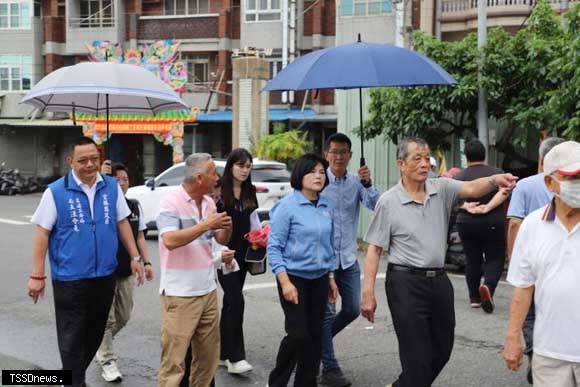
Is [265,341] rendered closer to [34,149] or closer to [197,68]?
[197,68]

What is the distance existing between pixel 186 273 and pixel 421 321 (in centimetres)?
149

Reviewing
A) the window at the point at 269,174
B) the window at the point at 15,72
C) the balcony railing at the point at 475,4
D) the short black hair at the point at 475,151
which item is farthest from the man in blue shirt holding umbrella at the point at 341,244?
the window at the point at 15,72

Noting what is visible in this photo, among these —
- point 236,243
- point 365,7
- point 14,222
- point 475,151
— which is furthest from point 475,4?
point 236,243

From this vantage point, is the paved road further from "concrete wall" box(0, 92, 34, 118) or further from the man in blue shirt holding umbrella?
"concrete wall" box(0, 92, 34, 118)

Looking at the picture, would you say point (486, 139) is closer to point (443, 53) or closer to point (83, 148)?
point (443, 53)

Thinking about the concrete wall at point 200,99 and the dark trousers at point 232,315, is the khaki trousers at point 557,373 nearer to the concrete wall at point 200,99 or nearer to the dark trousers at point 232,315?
the dark trousers at point 232,315

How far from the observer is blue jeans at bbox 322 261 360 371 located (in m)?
5.77

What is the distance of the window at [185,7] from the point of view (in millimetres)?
32344

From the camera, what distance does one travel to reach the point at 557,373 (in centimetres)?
356

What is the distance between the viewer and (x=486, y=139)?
1306 centimetres

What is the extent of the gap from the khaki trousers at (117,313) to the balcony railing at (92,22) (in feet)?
95.1

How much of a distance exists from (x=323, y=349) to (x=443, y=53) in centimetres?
828

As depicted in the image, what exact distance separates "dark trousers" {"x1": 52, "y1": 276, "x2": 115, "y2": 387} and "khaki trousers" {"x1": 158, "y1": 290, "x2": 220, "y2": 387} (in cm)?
52

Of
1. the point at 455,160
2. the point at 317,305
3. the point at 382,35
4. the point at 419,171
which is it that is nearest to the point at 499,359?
the point at 317,305
